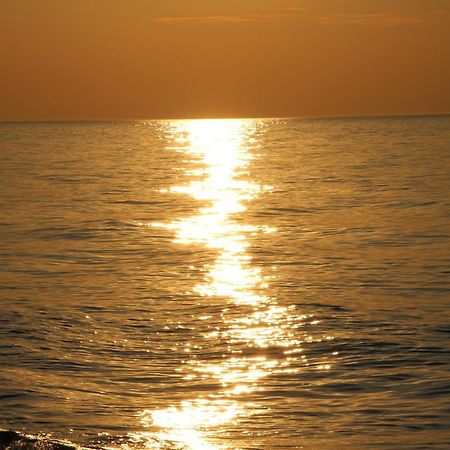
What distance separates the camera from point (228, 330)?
54.3 ft

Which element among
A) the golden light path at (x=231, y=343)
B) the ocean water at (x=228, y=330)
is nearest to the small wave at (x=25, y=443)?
the ocean water at (x=228, y=330)

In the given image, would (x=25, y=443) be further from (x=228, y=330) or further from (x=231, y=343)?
(x=228, y=330)

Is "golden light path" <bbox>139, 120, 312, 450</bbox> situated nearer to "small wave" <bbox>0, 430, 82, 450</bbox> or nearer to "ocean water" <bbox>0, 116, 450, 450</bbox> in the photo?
"ocean water" <bbox>0, 116, 450, 450</bbox>

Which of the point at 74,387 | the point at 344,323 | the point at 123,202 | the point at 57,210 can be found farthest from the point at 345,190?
the point at 74,387

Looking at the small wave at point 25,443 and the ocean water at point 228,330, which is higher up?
the ocean water at point 228,330

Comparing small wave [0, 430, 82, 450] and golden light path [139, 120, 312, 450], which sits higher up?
golden light path [139, 120, 312, 450]

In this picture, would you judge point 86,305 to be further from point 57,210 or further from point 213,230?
point 57,210

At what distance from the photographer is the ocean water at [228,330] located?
11.7 metres

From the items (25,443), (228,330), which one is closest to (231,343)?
(228,330)

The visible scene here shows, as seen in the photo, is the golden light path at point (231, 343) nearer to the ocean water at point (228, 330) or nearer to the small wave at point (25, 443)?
the ocean water at point (228, 330)

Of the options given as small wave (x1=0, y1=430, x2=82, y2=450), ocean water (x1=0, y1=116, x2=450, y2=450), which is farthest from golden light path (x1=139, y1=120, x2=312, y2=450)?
small wave (x1=0, y1=430, x2=82, y2=450)

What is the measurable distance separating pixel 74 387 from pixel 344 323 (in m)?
5.51

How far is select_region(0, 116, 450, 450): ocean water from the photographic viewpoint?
1171 cm

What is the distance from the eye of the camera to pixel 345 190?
4944 centimetres
